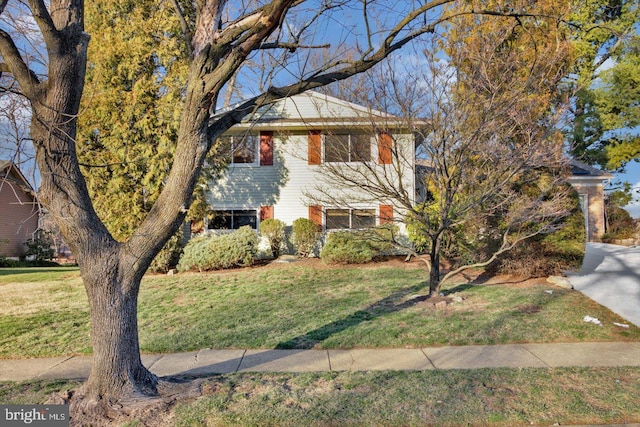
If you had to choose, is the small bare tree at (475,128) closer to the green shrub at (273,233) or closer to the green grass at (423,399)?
the green grass at (423,399)

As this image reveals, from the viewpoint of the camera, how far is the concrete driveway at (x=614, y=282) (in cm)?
769

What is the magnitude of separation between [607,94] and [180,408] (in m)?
23.1

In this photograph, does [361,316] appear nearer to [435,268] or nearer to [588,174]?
[435,268]

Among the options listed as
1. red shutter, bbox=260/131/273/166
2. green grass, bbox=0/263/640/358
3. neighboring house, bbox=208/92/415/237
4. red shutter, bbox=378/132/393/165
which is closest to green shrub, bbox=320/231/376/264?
green grass, bbox=0/263/640/358

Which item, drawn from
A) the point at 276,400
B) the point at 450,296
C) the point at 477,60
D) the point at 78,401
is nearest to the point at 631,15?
the point at 477,60

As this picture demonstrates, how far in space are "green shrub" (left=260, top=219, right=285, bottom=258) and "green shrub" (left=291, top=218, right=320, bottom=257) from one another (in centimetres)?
55

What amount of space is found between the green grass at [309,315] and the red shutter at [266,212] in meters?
4.51

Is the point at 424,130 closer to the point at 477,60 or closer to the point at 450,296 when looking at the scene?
the point at 477,60

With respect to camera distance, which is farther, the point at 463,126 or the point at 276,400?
the point at 463,126

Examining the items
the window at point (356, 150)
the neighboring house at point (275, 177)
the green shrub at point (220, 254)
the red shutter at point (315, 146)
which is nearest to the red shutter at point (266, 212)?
the neighboring house at point (275, 177)

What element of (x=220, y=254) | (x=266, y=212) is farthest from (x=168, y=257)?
(x=266, y=212)

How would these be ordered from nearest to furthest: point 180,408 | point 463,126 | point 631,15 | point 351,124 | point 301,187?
point 180,408
point 463,126
point 351,124
point 301,187
point 631,15

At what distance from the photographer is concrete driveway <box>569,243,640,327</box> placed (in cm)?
769

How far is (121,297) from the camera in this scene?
13.1 feet
